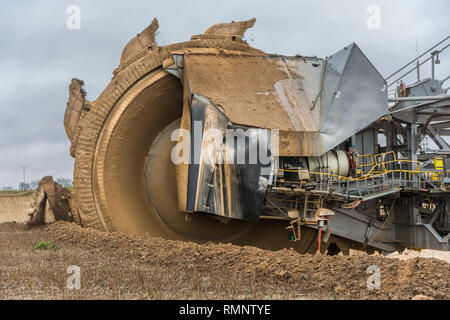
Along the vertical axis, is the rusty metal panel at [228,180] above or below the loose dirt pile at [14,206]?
above

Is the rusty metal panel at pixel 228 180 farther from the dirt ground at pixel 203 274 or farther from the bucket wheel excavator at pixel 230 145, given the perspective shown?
the dirt ground at pixel 203 274

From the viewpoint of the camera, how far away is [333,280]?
17.6ft

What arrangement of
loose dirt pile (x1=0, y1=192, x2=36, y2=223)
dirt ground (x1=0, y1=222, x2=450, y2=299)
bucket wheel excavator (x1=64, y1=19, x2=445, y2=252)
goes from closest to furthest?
dirt ground (x1=0, y1=222, x2=450, y2=299) → bucket wheel excavator (x1=64, y1=19, x2=445, y2=252) → loose dirt pile (x1=0, y1=192, x2=36, y2=223)

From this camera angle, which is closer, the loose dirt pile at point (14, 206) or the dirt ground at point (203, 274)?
the dirt ground at point (203, 274)

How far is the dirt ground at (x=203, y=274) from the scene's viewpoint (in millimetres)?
4746

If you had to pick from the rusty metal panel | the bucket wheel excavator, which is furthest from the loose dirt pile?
the rusty metal panel

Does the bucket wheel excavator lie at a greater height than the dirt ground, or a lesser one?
greater

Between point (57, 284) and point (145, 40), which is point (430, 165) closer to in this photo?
point (145, 40)

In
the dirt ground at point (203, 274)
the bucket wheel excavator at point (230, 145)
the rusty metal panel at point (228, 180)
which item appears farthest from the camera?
the bucket wheel excavator at point (230, 145)

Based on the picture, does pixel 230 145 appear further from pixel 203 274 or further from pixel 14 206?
pixel 14 206

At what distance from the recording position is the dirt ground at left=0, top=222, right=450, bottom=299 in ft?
15.6

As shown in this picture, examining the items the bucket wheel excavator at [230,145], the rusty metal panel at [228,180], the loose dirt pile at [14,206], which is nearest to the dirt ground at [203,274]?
the rusty metal panel at [228,180]

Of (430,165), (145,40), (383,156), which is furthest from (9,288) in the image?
(430,165)

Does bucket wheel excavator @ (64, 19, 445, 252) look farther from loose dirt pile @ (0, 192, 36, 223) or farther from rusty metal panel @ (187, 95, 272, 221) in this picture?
loose dirt pile @ (0, 192, 36, 223)
